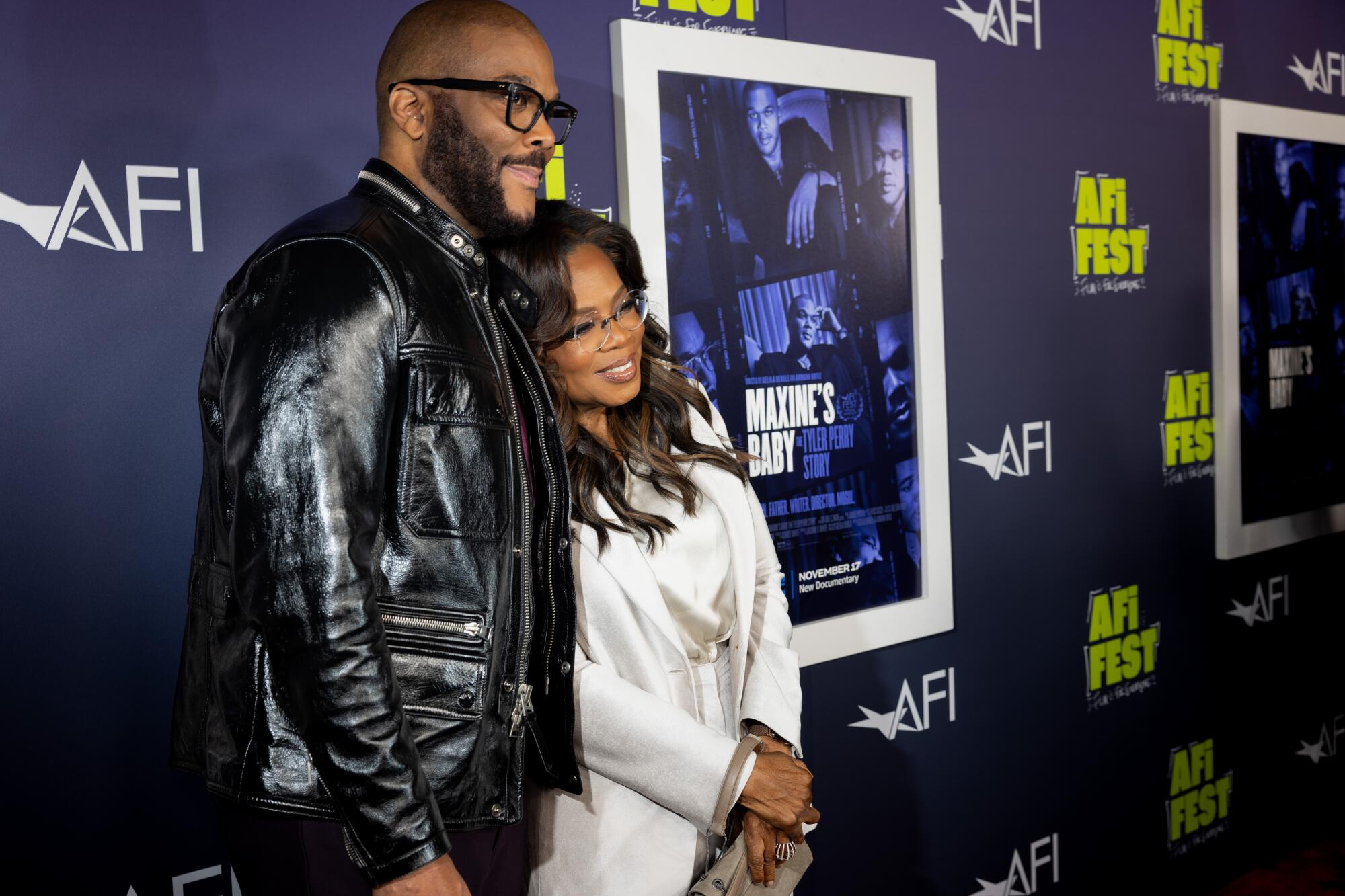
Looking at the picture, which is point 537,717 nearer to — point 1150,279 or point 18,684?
point 18,684

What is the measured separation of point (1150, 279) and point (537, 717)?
2.48 m

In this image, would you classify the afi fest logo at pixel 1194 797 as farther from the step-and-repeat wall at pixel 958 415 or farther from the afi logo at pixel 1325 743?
the afi logo at pixel 1325 743

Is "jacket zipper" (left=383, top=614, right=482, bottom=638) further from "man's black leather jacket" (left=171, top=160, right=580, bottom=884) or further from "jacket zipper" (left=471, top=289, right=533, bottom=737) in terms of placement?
"jacket zipper" (left=471, top=289, right=533, bottom=737)

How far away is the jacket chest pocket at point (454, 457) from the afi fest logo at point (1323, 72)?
3356 mm

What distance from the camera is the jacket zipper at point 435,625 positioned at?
1.27 m

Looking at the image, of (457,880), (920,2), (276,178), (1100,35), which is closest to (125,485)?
(276,178)

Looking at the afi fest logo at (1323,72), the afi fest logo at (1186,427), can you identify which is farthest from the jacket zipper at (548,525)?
the afi fest logo at (1323,72)

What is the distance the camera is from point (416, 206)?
1407 millimetres

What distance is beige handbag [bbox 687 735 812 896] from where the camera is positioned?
1.70m

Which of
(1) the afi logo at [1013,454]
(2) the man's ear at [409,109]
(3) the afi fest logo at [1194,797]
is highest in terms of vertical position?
(2) the man's ear at [409,109]

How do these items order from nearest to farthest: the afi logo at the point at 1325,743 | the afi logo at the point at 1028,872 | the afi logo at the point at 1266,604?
the afi logo at the point at 1028,872 < the afi logo at the point at 1266,604 < the afi logo at the point at 1325,743

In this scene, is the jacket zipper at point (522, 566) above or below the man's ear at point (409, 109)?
below

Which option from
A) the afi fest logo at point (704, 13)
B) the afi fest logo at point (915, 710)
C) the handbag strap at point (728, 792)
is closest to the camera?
the handbag strap at point (728, 792)

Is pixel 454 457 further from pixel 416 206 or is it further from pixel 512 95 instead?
pixel 512 95
